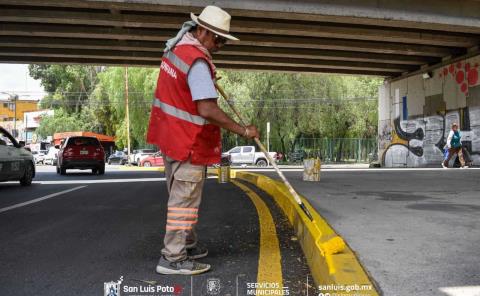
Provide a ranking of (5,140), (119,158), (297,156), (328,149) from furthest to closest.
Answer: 1. (119,158)
2. (328,149)
3. (297,156)
4. (5,140)

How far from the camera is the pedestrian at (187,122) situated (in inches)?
142

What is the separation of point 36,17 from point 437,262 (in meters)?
14.5

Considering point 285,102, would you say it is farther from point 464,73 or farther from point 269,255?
point 269,255

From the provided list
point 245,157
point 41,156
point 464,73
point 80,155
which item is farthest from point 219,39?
point 41,156

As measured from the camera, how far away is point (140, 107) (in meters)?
40.6

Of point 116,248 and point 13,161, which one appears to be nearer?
point 116,248

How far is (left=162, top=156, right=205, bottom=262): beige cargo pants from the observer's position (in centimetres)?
365

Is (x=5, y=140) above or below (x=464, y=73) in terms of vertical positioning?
below

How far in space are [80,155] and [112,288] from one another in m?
16.9

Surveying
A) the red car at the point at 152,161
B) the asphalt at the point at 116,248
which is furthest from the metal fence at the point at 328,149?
the asphalt at the point at 116,248

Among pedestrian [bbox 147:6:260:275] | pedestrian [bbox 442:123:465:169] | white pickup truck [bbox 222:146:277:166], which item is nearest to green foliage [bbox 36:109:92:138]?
white pickup truck [bbox 222:146:277:166]

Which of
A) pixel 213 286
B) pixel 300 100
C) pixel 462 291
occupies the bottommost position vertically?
pixel 213 286

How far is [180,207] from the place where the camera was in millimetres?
3660

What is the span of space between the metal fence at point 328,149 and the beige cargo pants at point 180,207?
1401 inches
